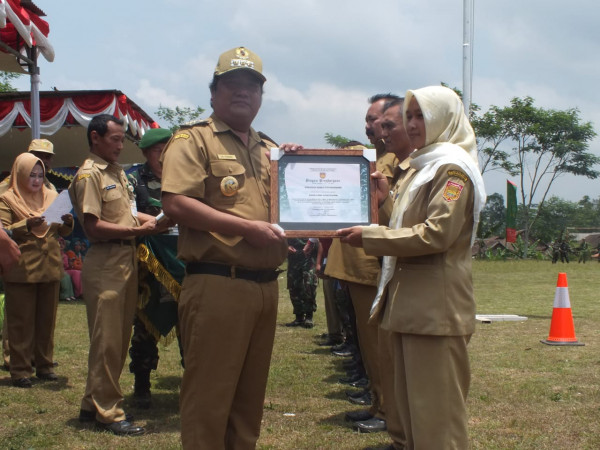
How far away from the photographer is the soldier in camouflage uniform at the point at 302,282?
979cm

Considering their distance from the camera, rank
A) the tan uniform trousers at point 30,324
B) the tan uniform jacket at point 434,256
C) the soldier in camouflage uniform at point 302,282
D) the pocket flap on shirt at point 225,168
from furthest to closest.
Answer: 1. the soldier in camouflage uniform at point 302,282
2. the tan uniform trousers at point 30,324
3. the pocket flap on shirt at point 225,168
4. the tan uniform jacket at point 434,256

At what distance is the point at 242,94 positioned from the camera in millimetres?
3117

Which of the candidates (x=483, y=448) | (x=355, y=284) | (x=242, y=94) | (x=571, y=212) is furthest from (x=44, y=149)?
(x=571, y=212)

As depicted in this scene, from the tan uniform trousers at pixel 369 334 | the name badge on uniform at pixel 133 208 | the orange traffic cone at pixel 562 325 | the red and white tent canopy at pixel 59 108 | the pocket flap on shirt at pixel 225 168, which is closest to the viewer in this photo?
the pocket flap on shirt at pixel 225 168

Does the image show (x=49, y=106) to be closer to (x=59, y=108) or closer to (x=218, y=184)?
(x=59, y=108)

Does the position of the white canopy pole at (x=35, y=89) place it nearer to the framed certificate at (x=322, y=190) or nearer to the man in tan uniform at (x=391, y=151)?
the man in tan uniform at (x=391, y=151)

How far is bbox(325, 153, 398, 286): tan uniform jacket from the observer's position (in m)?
4.44

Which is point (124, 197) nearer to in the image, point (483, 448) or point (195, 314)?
point (195, 314)

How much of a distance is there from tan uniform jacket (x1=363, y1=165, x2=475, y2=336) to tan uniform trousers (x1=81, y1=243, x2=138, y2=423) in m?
2.26

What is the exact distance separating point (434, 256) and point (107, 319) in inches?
98.6

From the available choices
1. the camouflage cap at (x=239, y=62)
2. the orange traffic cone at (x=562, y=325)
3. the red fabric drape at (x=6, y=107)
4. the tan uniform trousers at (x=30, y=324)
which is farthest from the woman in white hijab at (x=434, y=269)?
the red fabric drape at (x=6, y=107)

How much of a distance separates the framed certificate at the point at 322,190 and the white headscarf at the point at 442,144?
0.93 feet

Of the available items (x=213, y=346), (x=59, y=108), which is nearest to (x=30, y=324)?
(x=213, y=346)

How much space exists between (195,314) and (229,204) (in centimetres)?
52
